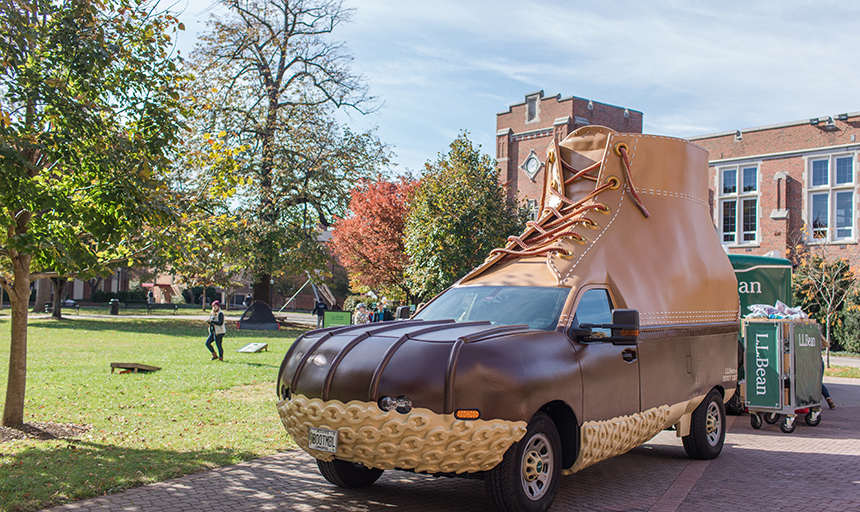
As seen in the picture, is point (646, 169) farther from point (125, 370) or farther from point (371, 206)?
point (371, 206)

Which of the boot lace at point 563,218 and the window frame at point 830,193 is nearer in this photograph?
the boot lace at point 563,218

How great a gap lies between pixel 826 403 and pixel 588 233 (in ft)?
31.0

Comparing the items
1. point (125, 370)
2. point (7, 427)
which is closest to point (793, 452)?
point (7, 427)

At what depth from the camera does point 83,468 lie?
6.38 meters

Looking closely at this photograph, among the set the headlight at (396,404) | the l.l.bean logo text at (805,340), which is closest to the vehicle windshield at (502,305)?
the headlight at (396,404)

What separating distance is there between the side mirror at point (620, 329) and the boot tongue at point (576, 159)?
2.10 m

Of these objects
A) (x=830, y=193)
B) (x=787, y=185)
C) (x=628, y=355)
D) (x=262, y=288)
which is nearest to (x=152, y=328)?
(x=262, y=288)

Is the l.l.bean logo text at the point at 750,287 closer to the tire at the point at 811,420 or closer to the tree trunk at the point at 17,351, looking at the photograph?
the tire at the point at 811,420

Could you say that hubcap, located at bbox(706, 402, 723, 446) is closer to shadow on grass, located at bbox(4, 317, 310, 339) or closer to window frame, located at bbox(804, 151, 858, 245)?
shadow on grass, located at bbox(4, 317, 310, 339)

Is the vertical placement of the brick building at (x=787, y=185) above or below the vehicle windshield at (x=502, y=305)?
above

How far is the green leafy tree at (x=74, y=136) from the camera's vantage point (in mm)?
6855

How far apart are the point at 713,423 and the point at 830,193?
28.2 m

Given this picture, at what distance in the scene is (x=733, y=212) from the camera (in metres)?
34.0

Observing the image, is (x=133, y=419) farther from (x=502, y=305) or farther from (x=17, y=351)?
(x=502, y=305)
